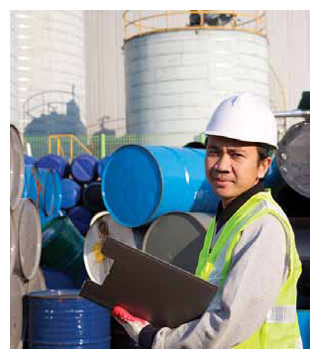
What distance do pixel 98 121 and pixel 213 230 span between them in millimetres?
20793

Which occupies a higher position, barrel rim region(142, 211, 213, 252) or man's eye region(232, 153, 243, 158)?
man's eye region(232, 153, 243, 158)

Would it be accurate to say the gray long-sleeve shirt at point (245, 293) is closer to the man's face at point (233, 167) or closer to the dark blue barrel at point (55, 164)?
the man's face at point (233, 167)

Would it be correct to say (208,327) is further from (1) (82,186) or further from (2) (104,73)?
(2) (104,73)

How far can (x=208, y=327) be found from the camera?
6.06 ft

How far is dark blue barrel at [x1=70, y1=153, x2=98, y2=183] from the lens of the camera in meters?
11.8

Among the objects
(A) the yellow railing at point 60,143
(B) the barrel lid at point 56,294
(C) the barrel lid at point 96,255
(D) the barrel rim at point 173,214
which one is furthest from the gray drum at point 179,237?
(A) the yellow railing at point 60,143

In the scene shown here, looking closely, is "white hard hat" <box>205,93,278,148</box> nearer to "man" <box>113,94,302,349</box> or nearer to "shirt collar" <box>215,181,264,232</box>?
"man" <box>113,94,302,349</box>

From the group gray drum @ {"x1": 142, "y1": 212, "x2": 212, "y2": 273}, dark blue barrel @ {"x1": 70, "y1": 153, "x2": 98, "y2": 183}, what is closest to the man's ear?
gray drum @ {"x1": 142, "y1": 212, "x2": 212, "y2": 273}

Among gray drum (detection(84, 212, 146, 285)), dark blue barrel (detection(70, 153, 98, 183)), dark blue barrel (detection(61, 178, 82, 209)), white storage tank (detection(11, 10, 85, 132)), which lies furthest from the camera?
white storage tank (detection(11, 10, 85, 132))

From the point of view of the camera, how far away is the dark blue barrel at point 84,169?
1177cm

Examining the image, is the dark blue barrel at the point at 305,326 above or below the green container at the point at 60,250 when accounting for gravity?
below

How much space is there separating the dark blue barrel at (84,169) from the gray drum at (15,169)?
19.7ft

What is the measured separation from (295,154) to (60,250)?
2501mm

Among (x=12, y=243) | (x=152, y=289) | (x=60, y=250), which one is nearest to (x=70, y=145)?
(x=60, y=250)
